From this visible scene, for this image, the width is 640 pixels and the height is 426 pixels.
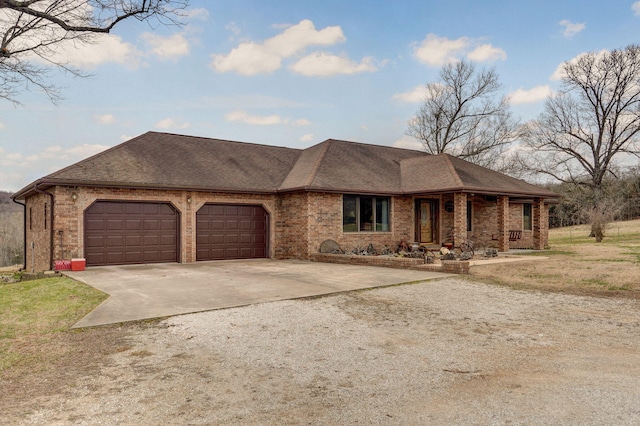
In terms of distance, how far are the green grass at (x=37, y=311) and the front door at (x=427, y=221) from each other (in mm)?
14128

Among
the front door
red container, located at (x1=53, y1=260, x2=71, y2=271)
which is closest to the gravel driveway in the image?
red container, located at (x1=53, y1=260, x2=71, y2=271)

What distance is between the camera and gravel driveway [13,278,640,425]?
11.1 ft

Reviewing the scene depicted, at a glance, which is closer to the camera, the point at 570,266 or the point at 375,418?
the point at 375,418

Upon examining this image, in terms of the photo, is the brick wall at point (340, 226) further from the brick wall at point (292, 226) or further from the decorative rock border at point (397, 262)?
the decorative rock border at point (397, 262)

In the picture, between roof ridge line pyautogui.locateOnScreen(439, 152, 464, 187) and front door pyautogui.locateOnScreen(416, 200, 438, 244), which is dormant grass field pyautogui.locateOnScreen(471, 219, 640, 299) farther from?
front door pyautogui.locateOnScreen(416, 200, 438, 244)

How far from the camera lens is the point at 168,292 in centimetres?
888

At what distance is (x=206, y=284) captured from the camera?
32.7 ft

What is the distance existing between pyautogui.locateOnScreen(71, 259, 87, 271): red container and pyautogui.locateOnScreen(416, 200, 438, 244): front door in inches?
538

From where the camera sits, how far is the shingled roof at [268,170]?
14633 millimetres

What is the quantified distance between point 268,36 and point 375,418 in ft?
63.2

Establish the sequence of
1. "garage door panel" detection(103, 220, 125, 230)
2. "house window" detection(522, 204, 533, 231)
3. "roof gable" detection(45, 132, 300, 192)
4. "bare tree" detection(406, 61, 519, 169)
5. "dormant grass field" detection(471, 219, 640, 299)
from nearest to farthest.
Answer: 1. "dormant grass field" detection(471, 219, 640, 299)
2. "roof gable" detection(45, 132, 300, 192)
3. "garage door panel" detection(103, 220, 125, 230)
4. "house window" detection(522, 204, 533, 231)
5. "bare tree" detection(406, 61, 519, 169)

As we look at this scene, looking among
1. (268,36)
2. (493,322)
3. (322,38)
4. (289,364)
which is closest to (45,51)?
(268,36)

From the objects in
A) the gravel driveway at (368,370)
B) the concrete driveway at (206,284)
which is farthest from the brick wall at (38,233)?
the gravel driveway at (368,370)

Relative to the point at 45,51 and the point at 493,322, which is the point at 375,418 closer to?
the point at 493,322
